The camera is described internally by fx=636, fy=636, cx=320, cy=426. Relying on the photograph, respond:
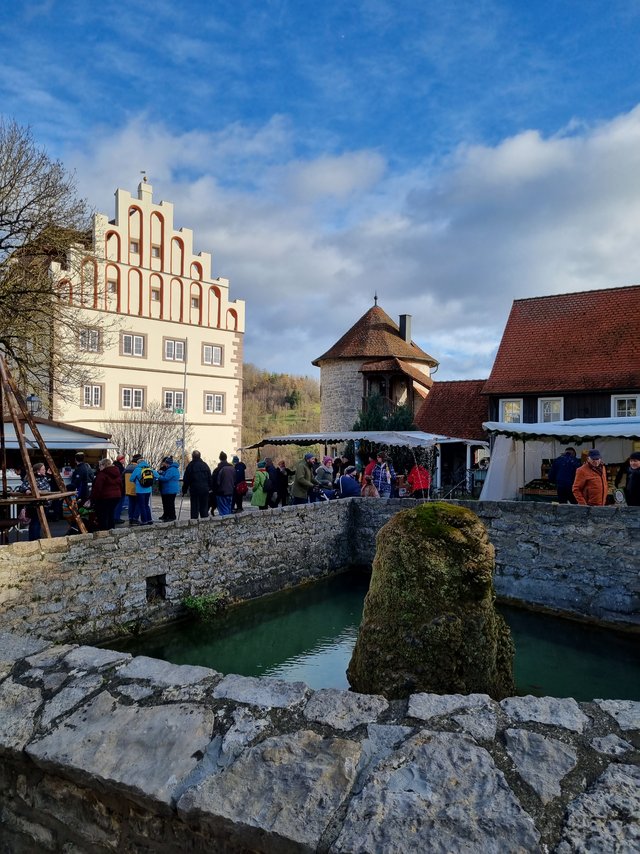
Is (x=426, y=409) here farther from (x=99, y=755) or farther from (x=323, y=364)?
(x=99, y=755)

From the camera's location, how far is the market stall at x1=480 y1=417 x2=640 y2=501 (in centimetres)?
1430

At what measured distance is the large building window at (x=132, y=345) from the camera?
33000 millimetres

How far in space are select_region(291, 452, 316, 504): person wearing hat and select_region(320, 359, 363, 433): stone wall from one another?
21.9m

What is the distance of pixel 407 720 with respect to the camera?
2.45m

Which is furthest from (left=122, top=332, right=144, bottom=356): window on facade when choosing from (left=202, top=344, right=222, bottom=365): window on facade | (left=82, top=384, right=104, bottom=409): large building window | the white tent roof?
the white tent roof

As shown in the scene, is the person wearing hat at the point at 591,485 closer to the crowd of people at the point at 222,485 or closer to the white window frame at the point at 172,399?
the crowd of people at the point at 222,485

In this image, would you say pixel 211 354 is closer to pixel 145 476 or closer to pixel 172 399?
pixel 172 399

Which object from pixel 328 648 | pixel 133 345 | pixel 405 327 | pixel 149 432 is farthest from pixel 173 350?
pixel 328 648

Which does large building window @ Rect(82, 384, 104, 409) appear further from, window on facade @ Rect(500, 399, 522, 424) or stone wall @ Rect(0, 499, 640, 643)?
stone wall @ Rect(0, 499, 640, 643)

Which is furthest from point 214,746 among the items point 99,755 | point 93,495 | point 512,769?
point 93,495

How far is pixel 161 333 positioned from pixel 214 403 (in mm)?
5062

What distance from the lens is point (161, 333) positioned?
34469mm

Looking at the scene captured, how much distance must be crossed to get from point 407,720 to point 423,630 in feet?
9.81

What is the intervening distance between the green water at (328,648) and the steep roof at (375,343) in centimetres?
2698
